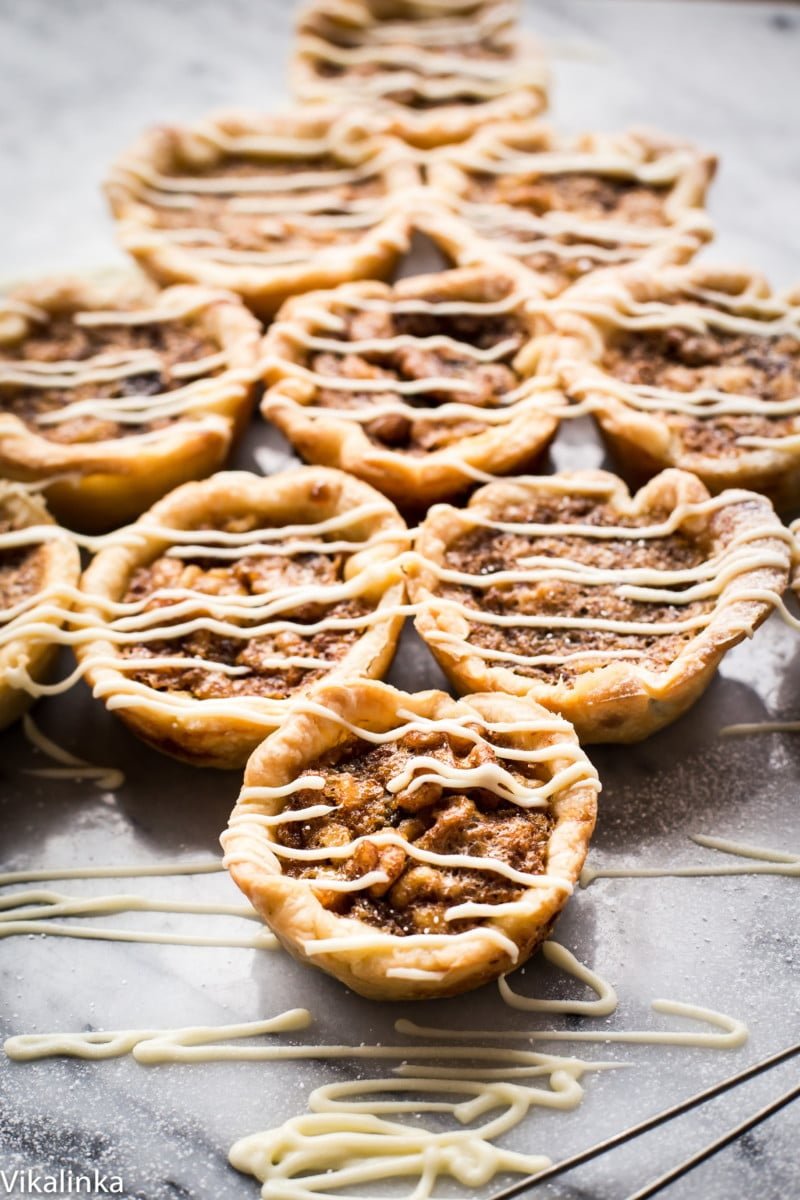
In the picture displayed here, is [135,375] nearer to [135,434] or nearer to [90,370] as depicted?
[90,370]

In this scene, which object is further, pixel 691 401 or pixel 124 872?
pixel 691 401

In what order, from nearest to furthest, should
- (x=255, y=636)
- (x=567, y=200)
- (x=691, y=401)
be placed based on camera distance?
(x=255, y=636) → (x=691, y=401) → (x=567, y=200)

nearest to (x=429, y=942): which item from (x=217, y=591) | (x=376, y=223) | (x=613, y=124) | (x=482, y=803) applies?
(x=482, y=803)

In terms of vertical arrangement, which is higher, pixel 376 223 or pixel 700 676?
pixel 376 223

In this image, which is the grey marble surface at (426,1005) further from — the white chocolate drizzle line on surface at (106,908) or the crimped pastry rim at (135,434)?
the crimped pastry rim at (135,434)

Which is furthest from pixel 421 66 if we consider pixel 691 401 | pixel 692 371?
pixel 691 401

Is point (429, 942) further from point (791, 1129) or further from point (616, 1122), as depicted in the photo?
point (791, 1129)

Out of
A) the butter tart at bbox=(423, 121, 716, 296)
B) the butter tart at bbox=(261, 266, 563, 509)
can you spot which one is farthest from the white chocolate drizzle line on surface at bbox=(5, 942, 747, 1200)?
the butter tart at bbox=(423, 121, 716, 296)
